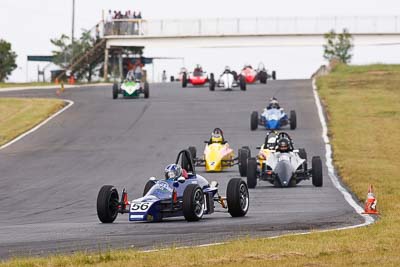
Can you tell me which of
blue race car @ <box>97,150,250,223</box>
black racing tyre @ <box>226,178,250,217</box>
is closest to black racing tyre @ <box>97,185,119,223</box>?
blue race car @ <box>97,150,250,223</box>

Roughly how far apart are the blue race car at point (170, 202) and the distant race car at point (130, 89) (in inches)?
1799

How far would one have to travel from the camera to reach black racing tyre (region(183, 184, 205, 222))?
21.3 m

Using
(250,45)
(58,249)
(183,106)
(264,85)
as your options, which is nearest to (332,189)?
(58,249)

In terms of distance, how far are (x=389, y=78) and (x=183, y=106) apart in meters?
23.3

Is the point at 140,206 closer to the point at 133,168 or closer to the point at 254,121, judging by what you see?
the point at 133,168

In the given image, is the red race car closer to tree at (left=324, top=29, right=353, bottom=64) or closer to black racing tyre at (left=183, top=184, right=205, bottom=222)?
tree at (left=324, top=29, right=353, bottom=64)

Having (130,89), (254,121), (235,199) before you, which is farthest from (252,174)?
(130,89)

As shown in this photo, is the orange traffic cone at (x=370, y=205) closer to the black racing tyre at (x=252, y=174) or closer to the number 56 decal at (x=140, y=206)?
the number 56 decal at (x=140, y=206)

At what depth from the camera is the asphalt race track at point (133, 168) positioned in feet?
63.4

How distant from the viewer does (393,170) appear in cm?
3525

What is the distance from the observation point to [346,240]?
17.1m

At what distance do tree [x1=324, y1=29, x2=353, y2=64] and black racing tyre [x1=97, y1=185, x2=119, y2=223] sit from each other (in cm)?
8058

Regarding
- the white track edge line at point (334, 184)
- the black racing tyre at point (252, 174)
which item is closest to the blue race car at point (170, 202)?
the white track edge line at point (334, 184)

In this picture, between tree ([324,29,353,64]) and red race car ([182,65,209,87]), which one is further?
tree ([324,29,353,64])
